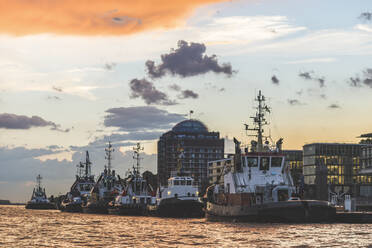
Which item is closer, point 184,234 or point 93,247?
point 93,247

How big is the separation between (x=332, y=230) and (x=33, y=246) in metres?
29.4

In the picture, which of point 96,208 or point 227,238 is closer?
point 227,238

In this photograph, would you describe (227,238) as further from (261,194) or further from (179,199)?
(179,199)

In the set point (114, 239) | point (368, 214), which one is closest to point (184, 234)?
point (114, 239)

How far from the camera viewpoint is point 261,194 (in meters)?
69.1

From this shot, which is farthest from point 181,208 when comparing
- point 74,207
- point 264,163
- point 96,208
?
point 74,207

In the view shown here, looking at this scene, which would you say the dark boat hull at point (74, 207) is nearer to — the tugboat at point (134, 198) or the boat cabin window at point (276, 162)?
the tugboat at point (134, 198)

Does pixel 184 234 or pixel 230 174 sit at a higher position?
pixel 230 174

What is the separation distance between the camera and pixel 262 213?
6481 cm

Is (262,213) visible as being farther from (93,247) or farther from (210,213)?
(93,247)

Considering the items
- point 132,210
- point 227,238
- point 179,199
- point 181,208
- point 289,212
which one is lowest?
point 227,238

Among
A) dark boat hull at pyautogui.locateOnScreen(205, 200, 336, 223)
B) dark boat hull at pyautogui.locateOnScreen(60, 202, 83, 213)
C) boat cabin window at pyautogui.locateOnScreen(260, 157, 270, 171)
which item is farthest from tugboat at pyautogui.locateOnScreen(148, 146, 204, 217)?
dark boat hull at pyautogui.locateOnScreen(60, 202, 83, 213)

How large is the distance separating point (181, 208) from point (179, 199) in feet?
5.57

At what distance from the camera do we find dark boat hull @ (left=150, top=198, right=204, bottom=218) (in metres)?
97.4
